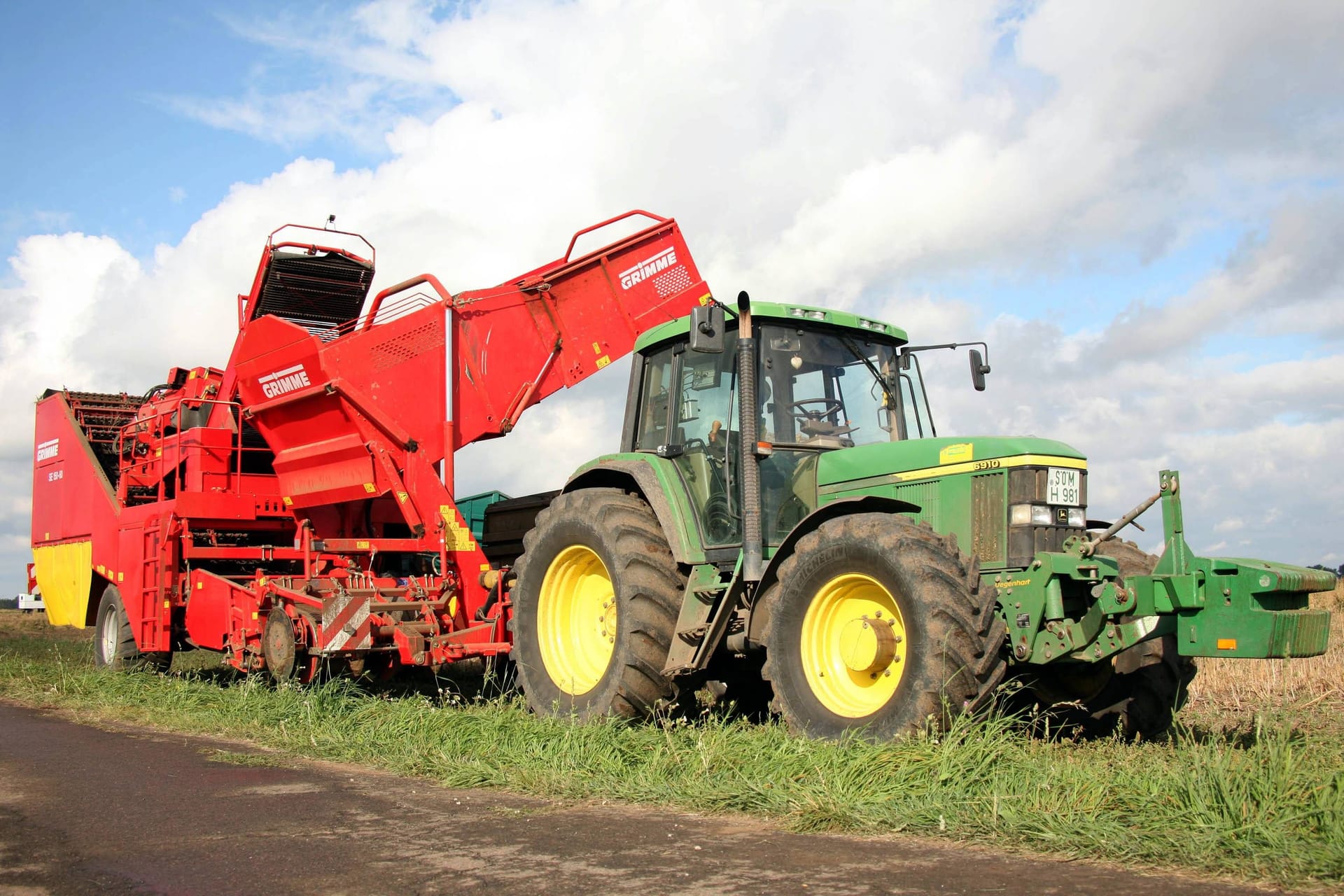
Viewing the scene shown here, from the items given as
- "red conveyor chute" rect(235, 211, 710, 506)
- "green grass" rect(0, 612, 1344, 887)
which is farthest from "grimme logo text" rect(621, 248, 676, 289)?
"green grass" rect(0, 612, 1344, 887)

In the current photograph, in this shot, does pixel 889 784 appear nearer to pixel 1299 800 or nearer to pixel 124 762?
pixel 1299 800

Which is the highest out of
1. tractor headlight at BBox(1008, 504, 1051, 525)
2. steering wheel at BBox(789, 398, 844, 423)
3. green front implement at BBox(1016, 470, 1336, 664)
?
steering wheel at BBox(789, 398, 844, 423)

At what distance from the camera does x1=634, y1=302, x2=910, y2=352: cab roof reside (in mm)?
7402

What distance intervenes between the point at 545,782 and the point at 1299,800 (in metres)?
3.37

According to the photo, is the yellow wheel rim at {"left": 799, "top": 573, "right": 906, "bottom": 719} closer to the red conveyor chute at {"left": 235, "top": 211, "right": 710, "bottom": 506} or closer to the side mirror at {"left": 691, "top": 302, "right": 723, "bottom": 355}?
the side mirror at {"left": 691, "top": 302, "right": 723, "bottom": 355}

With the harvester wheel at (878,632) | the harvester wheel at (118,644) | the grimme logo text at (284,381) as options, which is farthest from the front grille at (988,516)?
the harvester wheel at (118,644)

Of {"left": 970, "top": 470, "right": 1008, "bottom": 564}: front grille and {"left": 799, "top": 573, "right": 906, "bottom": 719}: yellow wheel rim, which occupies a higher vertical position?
{"left": 970, "top": 470, "right": 1008, "bottom": 564}: front grille

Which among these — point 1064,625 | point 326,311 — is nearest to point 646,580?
point 1064,625

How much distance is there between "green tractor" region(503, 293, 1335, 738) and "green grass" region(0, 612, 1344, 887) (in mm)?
342

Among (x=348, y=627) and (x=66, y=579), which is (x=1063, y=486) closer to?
(x=348, y=627)

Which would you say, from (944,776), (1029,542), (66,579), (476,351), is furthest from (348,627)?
(66,579)

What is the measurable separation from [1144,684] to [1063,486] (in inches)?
50.3

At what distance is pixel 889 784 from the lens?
5.05 meters

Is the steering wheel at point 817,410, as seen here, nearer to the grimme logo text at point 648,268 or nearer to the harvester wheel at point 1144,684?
the harvester wheel at point 1144,684
